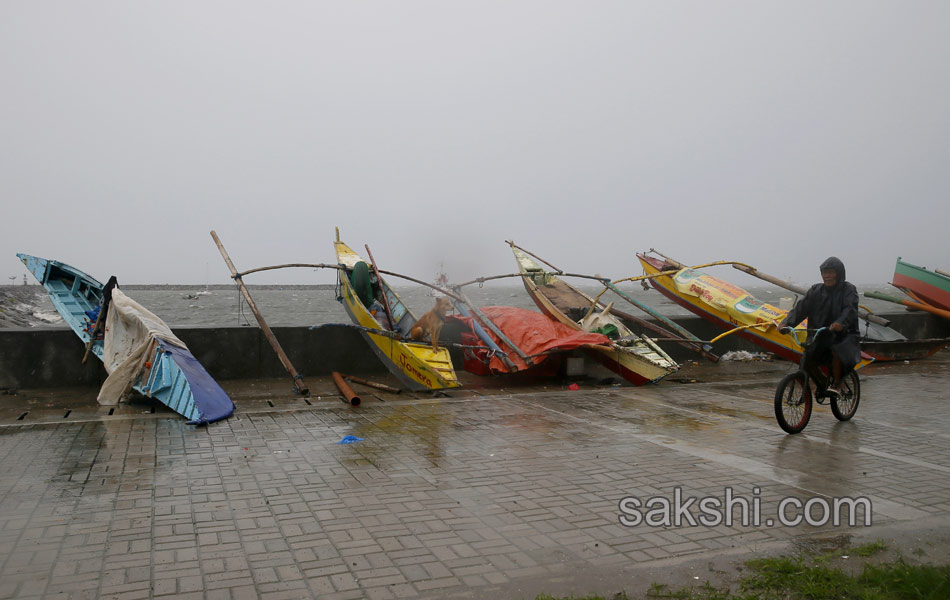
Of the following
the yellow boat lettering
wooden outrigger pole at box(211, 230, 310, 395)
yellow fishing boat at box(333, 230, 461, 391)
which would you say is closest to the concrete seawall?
wooden outrigger pole at box(211, 230, 310, 395)

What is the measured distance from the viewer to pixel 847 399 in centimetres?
791

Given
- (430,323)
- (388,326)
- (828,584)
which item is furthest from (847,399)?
(388,326)

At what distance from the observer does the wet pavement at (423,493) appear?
3.62 meters

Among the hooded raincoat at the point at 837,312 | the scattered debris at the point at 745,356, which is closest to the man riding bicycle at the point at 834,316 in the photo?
the hooded raincoat at the point at 837,312

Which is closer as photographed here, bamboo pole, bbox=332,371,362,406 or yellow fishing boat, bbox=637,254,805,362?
bamboo pole, bbox=332,371,362,406

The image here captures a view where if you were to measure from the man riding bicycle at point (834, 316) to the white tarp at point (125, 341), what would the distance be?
7940mm

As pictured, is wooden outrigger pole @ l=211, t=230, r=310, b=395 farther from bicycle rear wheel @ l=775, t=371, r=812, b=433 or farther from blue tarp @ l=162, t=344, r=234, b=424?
bicycle rear wheel @ l=775, t=371, r=812, b=433

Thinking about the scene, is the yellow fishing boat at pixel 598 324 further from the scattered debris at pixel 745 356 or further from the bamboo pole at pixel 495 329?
the scattered debris at pixel 745 356

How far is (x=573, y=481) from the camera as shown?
5383 millimetres

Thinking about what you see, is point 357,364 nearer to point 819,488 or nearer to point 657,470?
point 657,470

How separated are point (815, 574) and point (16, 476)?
5661mm

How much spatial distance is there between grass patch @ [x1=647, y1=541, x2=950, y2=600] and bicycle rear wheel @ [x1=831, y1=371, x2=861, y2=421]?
4.59m

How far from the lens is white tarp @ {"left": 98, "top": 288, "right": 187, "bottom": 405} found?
8.63m

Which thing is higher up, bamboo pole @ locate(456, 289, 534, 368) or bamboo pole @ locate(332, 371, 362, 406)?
bamboo pole @ locate(456, 289, 534, 368)
